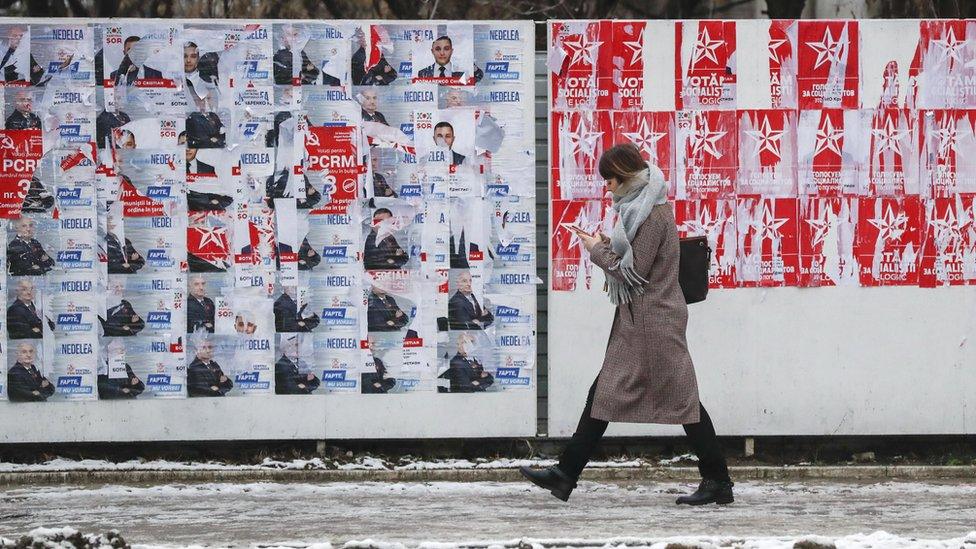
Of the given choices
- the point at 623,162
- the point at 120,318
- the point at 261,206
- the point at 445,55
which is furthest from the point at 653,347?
the point at 120,318

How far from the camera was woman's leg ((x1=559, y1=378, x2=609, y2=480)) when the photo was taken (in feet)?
24.2

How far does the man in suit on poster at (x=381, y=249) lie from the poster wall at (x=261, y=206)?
0.5 inches

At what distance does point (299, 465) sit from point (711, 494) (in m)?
2.52

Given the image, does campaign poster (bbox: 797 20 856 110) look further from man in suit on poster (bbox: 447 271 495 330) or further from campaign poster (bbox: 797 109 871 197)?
man in suit on poster (bbox: 447 271 495 330)

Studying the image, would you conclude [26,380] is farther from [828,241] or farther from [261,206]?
[828,241]

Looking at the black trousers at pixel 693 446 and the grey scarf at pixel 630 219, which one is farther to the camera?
the black trousers at pixel 693 446

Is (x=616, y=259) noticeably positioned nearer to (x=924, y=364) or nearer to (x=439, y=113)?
(x=439, y=113)

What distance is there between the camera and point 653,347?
7.30m

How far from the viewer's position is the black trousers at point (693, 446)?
7.37 metres

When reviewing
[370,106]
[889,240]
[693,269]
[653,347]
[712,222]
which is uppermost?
[370,106]

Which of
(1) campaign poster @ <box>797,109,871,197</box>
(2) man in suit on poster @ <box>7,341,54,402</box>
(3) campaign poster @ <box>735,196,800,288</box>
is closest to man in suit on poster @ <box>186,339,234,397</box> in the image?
A: (2) man in suit on poster @ <box>7,341,54,402</box>

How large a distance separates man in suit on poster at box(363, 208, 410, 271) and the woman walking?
1.68m

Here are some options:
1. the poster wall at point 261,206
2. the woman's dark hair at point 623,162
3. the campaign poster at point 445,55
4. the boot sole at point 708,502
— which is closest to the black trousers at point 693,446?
the boot sole at point 708,502

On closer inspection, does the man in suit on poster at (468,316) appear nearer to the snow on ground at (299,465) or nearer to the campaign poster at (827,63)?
the snow on ground at (299,465)
